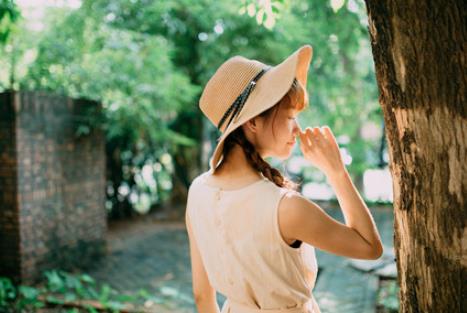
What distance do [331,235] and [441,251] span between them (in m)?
0.35

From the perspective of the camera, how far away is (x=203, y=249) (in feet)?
6.12

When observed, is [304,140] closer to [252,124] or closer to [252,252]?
[252,124]

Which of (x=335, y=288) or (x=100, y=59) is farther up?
(x=100, y=59)

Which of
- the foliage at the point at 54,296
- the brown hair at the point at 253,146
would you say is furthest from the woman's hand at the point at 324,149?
the foliage at the point at 54,296

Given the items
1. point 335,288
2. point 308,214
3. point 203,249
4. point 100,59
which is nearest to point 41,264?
point 100,59

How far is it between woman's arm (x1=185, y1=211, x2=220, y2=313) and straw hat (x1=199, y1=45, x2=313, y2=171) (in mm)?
405

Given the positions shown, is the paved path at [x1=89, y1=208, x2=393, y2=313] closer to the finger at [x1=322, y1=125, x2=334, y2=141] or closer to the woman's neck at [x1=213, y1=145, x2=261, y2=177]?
the woman's neck at [x1=213, y1=145, x2=261, y2=177]

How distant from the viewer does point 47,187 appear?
22.1 ft

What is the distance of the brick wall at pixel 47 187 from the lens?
20.4 ft

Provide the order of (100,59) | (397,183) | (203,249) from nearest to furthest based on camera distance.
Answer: (397,183) < (203,249) < (100,59)

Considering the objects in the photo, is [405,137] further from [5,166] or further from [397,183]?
[5,166]

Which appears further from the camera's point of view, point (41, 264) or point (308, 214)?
point (41, 264)

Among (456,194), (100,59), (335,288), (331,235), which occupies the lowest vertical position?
(335,288)

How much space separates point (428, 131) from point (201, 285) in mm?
1084
